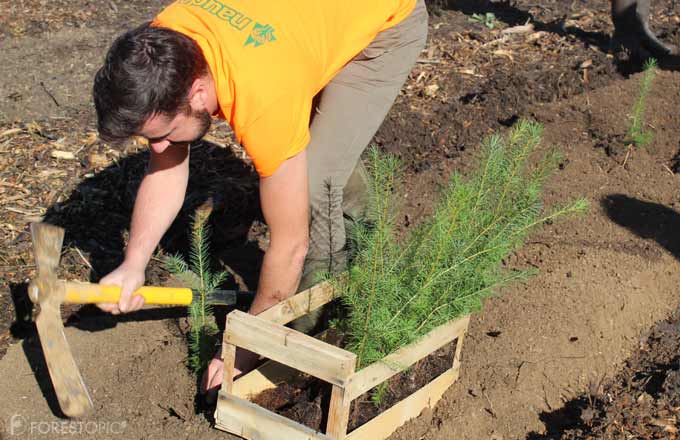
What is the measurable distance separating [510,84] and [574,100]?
1.56 ft

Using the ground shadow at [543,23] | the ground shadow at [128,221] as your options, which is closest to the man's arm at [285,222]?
the ground shadow at [128,221]

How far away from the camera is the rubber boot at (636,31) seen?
252 inches

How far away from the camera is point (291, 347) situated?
2.78 metres

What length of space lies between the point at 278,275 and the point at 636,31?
4.65 metres

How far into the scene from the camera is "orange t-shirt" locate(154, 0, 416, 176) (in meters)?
2.60

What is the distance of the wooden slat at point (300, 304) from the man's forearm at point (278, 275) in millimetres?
32

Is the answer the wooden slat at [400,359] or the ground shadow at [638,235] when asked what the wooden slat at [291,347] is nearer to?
the wooden slat at [400,359]

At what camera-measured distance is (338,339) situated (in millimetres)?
3391

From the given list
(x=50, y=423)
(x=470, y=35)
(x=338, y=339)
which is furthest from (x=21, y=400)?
(x=470, y=35)

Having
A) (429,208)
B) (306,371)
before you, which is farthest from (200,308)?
(429,208)

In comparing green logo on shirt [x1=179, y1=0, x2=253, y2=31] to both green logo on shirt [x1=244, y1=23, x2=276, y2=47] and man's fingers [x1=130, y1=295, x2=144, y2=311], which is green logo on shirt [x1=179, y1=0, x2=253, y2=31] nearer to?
green logo on shirt [x1=244, y1=23, x2=276, y2=47]

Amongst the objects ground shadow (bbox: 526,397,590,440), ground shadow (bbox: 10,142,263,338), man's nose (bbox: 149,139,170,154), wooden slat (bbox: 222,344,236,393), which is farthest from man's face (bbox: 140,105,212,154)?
ground shadow (bbox: 526,397,590,440)

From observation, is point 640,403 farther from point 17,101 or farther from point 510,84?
point 17,101

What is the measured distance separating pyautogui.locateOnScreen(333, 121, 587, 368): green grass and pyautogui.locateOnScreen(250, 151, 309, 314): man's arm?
25 centimetres
